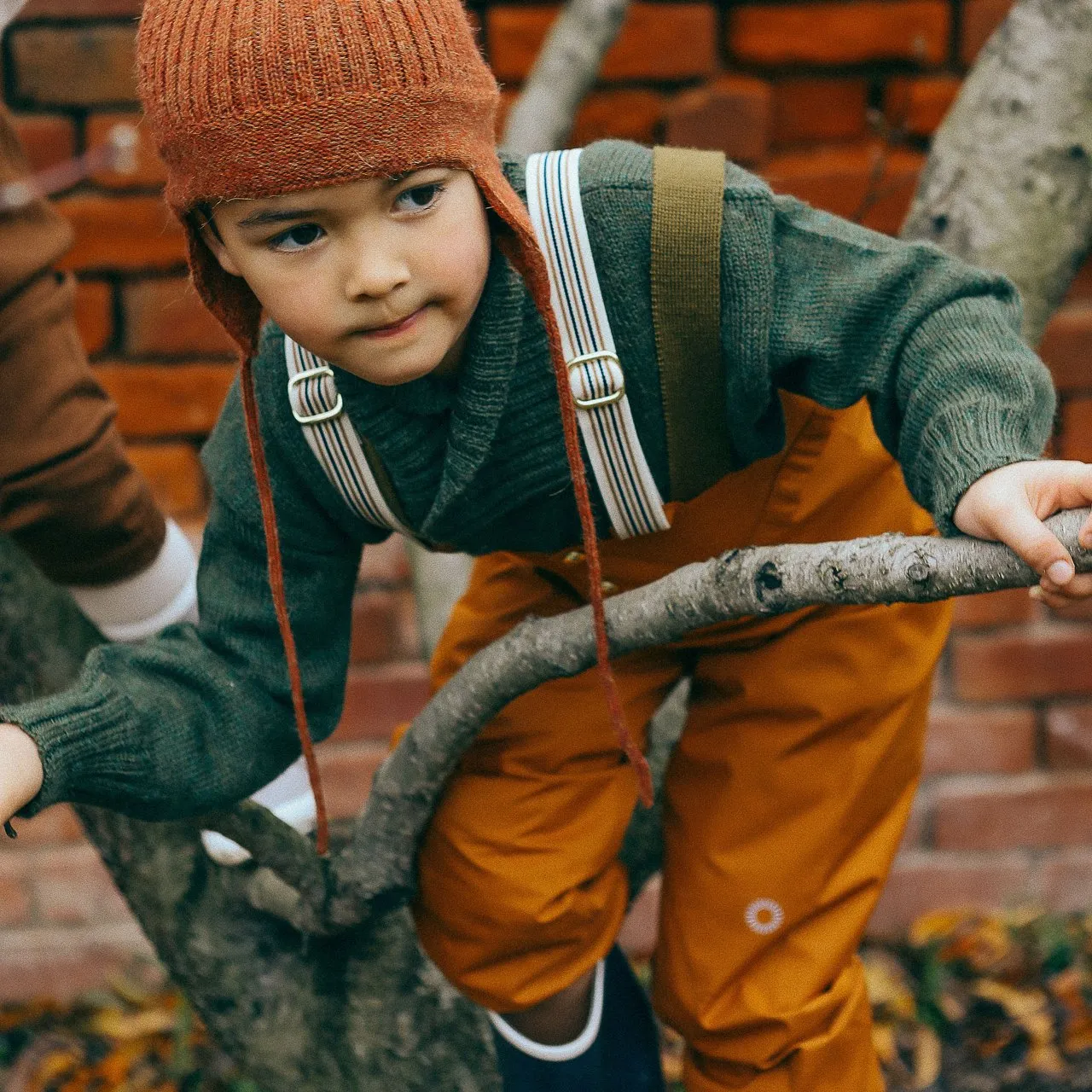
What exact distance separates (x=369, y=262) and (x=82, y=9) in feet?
2.74

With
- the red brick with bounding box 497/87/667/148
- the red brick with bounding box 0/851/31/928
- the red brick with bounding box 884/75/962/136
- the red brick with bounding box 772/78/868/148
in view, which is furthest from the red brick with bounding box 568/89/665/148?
the red brick with bounding box 0/851/31/928

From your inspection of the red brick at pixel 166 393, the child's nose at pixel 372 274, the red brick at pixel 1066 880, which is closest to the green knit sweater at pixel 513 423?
the child's nose at pixel 372 274

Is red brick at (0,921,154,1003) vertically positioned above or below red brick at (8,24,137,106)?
below

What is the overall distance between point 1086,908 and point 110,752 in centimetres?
128

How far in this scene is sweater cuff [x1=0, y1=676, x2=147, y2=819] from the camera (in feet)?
2.54

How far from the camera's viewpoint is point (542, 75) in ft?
3.81

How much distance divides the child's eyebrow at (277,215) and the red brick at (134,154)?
73cm

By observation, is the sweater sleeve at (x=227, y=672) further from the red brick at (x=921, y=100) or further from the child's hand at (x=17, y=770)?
the red brick at (x=921, y=100)

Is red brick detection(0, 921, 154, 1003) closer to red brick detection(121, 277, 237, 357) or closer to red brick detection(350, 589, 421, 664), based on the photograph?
red brick detection(350, 589, 421, 664)

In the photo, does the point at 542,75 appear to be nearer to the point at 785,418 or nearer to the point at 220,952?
the point at 785,418

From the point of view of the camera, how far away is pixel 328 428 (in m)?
0.89

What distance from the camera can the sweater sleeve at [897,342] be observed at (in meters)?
0.76

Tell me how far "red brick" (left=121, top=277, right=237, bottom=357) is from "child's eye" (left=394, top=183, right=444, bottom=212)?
75cm

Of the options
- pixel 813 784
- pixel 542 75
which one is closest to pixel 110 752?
pixel 813 784
